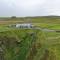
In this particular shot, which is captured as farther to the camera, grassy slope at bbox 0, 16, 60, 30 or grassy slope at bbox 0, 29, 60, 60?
grassy slope at bbox 0, 16, 60, 30

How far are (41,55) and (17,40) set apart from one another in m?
1.87

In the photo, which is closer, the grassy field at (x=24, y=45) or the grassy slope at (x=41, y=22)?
the grassy field at (x=24, y=45)

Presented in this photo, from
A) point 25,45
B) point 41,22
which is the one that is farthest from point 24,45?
point 41,22

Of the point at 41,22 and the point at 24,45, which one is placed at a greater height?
the point at 24,45

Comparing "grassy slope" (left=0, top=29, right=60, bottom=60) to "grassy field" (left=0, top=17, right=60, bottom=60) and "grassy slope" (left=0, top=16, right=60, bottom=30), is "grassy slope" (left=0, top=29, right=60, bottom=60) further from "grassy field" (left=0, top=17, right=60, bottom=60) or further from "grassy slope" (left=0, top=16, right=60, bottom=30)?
"grassy slope" (left=0, top=16, right=60, bottom=30)

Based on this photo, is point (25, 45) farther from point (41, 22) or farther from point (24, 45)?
point (41, 22)

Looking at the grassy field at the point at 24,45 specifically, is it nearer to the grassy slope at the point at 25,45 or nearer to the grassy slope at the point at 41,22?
the grassy slope at the point at 25,45

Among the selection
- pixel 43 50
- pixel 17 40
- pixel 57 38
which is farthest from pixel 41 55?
pixel 57 38

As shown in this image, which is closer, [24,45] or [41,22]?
[24,45]

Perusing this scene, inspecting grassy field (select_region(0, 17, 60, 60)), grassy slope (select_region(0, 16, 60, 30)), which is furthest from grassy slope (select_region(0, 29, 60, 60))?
grassy slope (select_region(0, 16, 60, 30))

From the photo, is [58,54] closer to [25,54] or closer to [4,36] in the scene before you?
[25,54]

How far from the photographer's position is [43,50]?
15172mm

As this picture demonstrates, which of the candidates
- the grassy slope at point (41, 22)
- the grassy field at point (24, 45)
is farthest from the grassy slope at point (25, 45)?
the grassy slope at point (41, 22)

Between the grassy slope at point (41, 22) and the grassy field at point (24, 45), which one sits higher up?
the grassy field at point (24, 45)
